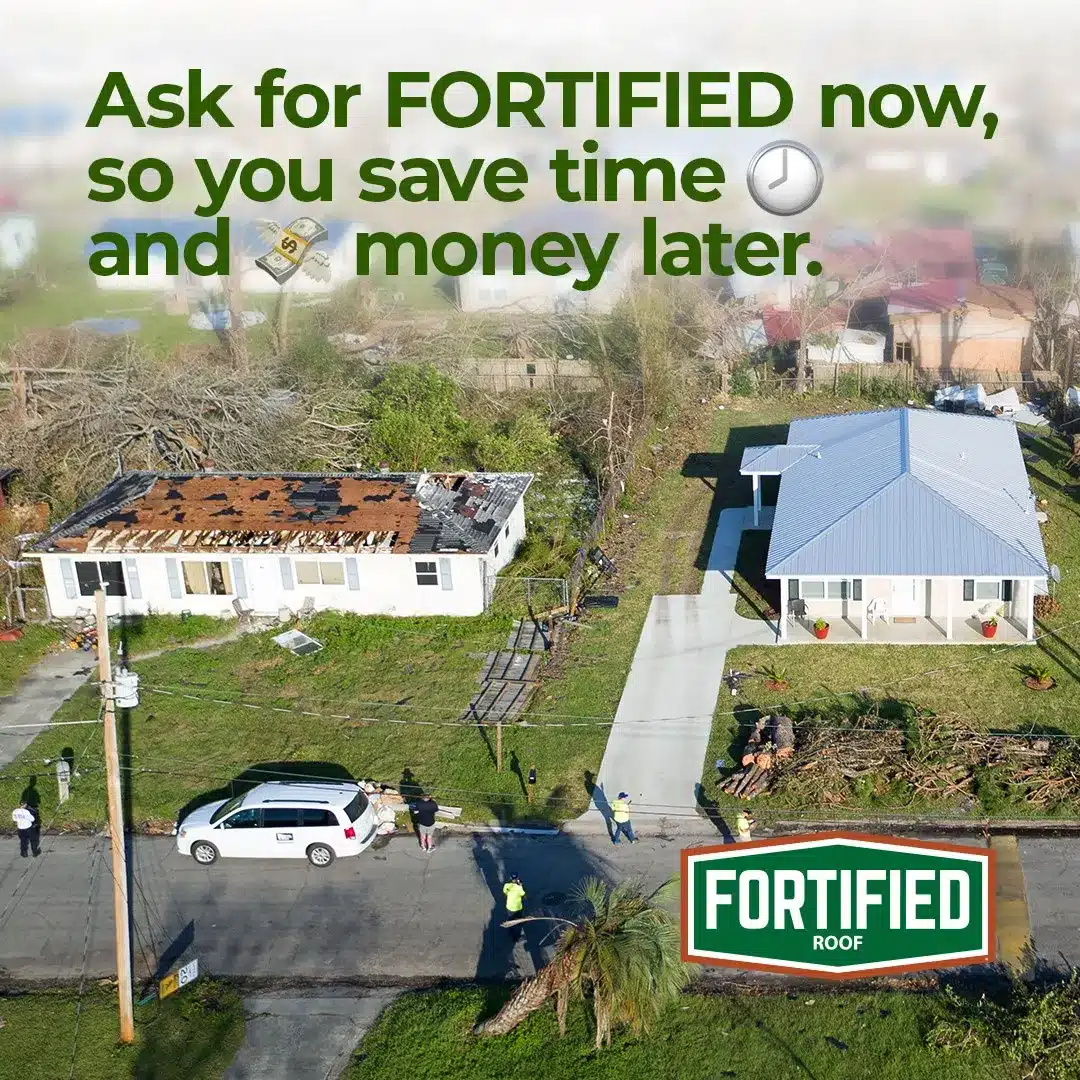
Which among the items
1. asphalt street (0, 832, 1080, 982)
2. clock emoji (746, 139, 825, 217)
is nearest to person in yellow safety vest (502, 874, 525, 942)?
asphalt street (0, 832, 1080, 982)

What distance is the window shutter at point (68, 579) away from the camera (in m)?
32.9

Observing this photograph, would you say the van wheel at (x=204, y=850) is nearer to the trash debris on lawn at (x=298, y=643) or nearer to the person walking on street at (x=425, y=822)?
the person walking on street at (x=425, y=822)

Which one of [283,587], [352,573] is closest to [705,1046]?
[352,573]

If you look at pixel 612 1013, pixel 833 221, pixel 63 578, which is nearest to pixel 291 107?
pixel 63 578

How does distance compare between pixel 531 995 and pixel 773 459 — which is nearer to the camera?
pixel 531 995

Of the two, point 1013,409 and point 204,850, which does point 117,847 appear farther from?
point 1013,409

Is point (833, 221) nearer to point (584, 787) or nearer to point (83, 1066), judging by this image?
point (584, 787)

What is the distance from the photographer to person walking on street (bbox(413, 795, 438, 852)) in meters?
22.5

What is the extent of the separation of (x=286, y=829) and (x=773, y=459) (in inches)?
803

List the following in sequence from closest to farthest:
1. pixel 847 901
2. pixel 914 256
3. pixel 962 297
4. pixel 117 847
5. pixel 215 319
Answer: pixel 847 901
pixel 117 847
pixel 962 297
pixel 215 319
pixel 914 256

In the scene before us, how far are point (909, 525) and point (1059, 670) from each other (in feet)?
16.2

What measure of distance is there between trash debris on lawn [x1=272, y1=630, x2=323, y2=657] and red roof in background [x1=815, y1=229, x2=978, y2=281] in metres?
41.7

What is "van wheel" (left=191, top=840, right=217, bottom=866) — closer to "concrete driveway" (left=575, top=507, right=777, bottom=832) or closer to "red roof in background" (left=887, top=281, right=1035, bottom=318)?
"concrete driveway" (left=575, top=507, right=777, bottom=832)

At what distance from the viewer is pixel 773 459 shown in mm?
37219
